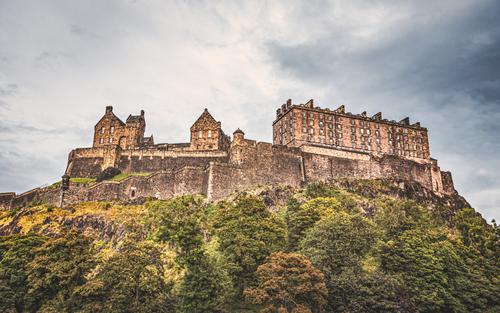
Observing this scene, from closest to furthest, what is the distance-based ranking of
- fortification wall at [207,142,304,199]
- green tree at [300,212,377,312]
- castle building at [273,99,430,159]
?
green tree at [300,212,377,312]
fortification wall at [207,142,304,199]
castle building at [273,99,430,159]

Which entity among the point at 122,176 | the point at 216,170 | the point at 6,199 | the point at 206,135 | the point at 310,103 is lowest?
the point at 6,199

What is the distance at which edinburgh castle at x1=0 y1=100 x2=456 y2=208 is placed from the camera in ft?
192

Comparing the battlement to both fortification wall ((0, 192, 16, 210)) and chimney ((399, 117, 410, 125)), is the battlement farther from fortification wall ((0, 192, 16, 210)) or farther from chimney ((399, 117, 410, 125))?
fortification wall ((0, 192, 16, 210))

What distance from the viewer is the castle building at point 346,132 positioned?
71.8 metres

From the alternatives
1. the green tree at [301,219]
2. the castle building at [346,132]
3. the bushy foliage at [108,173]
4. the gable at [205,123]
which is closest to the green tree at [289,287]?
the green tree at [301,219]

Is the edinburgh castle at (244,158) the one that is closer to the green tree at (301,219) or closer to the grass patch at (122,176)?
the grass patch at (122,176)

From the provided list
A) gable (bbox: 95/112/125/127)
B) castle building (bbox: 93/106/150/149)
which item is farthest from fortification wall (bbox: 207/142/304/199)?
gable (bbox: 95/112/125/127)

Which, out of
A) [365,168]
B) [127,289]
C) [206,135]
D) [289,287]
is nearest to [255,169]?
[206,135]

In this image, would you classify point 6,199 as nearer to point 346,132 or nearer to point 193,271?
point 193,271

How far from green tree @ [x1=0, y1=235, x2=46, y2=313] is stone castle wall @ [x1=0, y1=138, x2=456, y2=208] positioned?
18.7 metres

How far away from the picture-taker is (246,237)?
123 feet

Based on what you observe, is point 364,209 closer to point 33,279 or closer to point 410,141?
point 410,141

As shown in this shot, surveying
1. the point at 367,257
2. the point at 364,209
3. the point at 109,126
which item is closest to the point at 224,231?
the point at 367,257

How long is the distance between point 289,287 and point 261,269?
2449 millimetres
